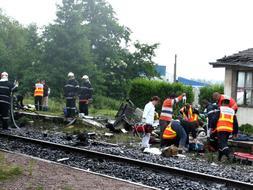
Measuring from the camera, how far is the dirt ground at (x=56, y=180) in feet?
23.1

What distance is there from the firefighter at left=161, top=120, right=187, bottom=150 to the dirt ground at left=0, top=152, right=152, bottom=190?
4565mm

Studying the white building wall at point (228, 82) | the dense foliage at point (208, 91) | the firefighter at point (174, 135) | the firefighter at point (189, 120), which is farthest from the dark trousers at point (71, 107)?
the dense foliage at point (208, 91)

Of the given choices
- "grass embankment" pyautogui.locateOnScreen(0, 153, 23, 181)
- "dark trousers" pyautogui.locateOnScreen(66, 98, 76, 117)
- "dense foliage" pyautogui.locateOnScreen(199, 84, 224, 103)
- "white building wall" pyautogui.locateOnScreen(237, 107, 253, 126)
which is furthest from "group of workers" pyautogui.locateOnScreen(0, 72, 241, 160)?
"dense foliage" pyautogui.locateOnScreen(199, 84, 224, 103)

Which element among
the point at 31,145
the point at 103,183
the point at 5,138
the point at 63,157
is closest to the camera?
the point at 103,183

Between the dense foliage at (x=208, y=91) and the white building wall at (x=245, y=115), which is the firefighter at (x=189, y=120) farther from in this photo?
the dense foliage at (x=208, y=91)

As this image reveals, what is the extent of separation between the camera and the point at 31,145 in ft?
39.7

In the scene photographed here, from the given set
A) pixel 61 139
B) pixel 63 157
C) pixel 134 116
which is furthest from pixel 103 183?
pixel 134 116

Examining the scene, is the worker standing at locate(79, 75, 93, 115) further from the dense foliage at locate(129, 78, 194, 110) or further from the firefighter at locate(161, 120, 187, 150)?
the dense foliage at locate(129, 78, 194, 110)

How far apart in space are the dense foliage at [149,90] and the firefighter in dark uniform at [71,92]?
9098mm

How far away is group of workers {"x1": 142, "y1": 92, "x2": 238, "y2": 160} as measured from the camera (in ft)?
36.7

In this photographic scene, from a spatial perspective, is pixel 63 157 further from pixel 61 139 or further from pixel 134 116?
pixel 134 116

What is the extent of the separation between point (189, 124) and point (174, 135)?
0.60 m

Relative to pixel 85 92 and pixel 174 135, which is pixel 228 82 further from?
pixel 174 135

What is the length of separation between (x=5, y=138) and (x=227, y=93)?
10.1 metres
